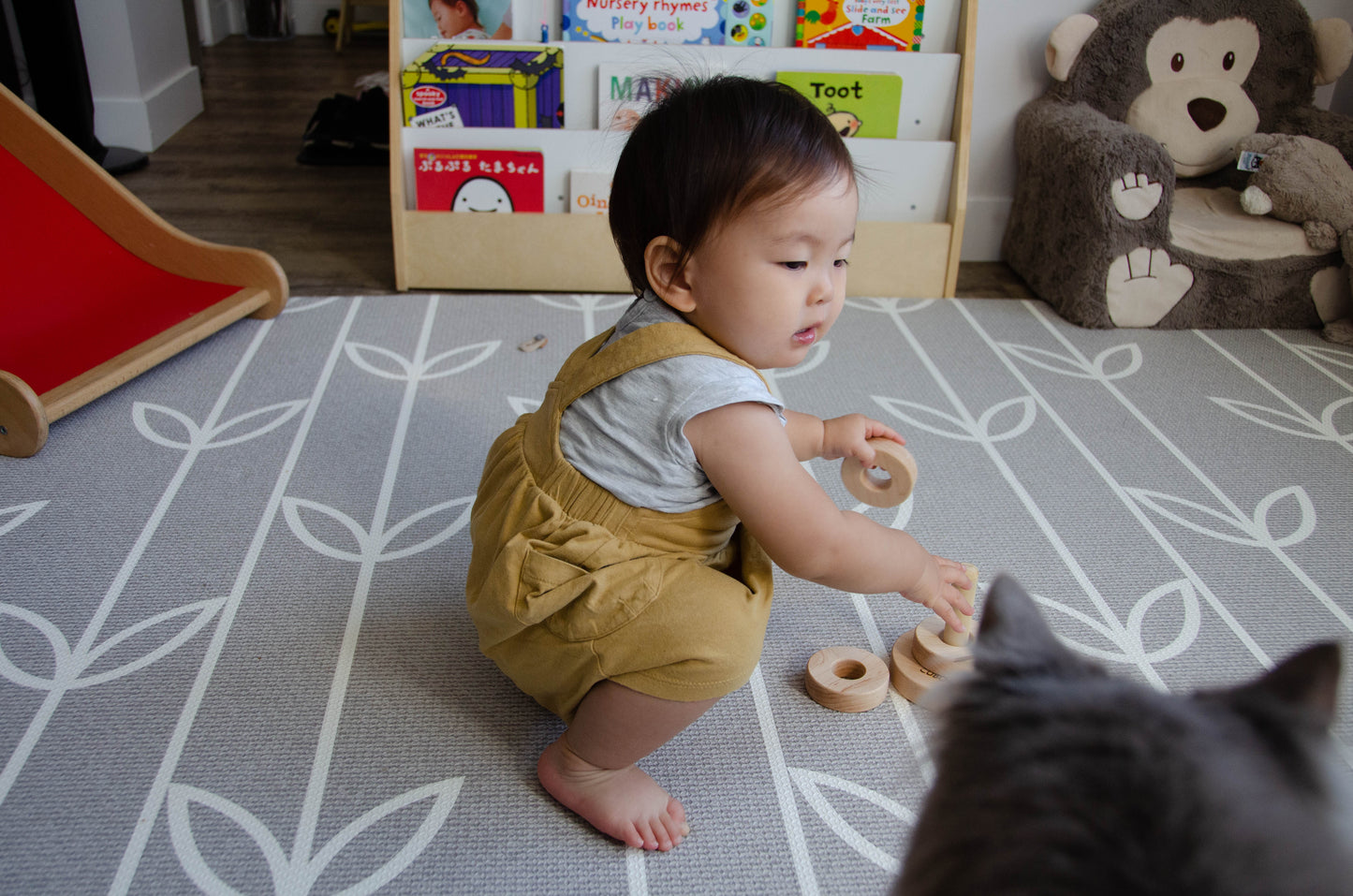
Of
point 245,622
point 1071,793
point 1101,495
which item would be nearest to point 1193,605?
point 1101,495

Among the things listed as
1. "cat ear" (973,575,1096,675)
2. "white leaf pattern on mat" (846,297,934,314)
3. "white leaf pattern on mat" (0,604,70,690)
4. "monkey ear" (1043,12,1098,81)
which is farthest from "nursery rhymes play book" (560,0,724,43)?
"cat ear" (973,575,1096,675)

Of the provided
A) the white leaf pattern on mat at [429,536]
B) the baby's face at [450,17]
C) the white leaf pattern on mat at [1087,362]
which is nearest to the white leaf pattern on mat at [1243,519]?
the white leaf pattern on mat at [1087,362]

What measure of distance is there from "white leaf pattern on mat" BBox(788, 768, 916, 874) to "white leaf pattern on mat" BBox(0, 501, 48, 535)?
90cm

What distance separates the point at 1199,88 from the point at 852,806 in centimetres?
168

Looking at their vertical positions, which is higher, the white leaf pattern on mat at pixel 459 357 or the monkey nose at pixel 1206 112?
the monkey nose at pixel 1206 112

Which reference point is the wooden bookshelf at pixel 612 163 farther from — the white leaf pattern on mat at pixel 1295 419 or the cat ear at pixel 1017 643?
the cat ear at pixel 1017 643

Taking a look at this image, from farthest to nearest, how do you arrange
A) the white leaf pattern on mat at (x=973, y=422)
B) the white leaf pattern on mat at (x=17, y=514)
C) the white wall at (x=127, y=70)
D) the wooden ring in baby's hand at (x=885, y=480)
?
1. the white wall at (x=127, y=70)
2. the white leaf pattern on mat at (x=973, y=422)
3. the white leaf pattern on mat at (x=17, y=514)
4. the wooden ring in baby's hand at (x=885, y=480)

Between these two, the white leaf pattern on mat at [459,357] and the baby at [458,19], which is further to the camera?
the baby at [458,19]

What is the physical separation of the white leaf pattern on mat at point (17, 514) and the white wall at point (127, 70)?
1702 millimetres

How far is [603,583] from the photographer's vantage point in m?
0.76

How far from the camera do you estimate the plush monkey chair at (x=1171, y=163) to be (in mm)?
1686

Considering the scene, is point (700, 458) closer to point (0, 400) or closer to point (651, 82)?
point (0, 400)

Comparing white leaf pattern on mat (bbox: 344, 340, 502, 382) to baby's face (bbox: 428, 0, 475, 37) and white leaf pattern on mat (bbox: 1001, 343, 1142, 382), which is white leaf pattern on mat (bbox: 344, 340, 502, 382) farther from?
white leaf pattern on mat (bbox: 1001, 343, 1142, 382)

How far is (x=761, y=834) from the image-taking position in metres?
0.79
